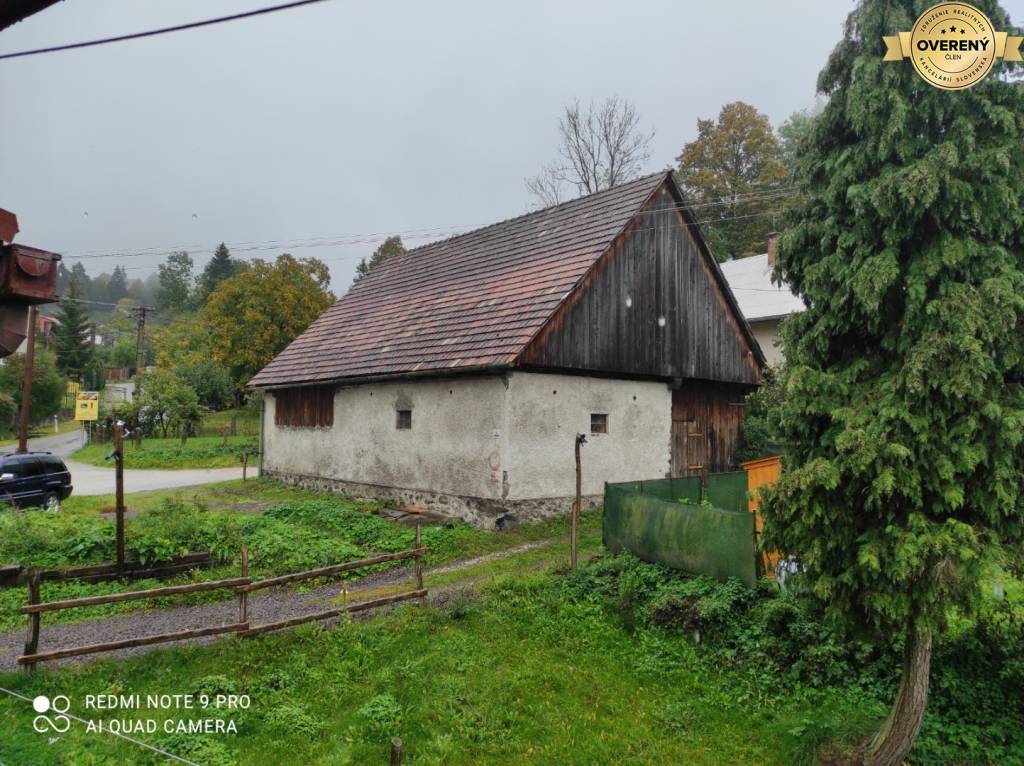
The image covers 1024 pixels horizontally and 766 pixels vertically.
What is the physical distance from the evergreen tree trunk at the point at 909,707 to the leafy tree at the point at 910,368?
0.04 feet

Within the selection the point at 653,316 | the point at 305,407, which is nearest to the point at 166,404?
the point at 305,407

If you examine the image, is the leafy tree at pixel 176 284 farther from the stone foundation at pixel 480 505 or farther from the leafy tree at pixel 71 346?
the stone foundation at pixel 480 505

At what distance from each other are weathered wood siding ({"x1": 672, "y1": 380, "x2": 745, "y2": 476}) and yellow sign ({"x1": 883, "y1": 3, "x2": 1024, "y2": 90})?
1177 centimetres

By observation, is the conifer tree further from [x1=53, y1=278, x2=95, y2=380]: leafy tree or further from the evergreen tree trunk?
the evergreen tree trunk

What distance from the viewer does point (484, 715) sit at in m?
5.91

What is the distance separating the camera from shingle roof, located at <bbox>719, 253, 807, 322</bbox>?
26531 mm

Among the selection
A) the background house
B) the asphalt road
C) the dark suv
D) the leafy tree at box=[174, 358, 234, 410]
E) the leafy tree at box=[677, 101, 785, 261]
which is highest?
the leafy tree at box=[677, 101, 785, 261]

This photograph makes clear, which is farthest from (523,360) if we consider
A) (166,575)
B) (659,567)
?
(166,575)

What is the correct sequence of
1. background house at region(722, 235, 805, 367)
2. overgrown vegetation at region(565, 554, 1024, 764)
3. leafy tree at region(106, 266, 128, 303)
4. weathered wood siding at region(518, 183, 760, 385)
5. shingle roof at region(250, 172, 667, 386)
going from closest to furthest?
1. overgrown vegetation at region(565, 554, 1024, 764)
2. weathered wood siding at region(518, 183, 760, 385)
3. shingle roof at region(250, 172, 667, 386)
4. background house at region(722, 235, 805, 367)
5. leafy tree at region(106, 266, 128, 303)

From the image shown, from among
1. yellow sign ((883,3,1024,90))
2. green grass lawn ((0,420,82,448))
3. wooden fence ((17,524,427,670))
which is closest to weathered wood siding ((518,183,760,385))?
wooden fence ((17,524,427,670))

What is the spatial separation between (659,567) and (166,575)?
755cm

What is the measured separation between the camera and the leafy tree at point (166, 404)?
34.8 metres

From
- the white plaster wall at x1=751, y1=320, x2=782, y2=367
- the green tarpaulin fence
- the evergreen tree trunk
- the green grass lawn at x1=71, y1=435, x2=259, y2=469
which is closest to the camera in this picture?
the evergreen tree trunk

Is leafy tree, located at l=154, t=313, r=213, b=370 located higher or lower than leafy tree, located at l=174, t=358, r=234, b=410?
higher
